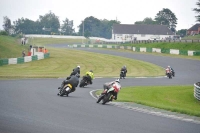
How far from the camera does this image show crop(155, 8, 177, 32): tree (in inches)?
7047

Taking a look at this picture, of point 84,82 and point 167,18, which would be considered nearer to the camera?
point 84,82

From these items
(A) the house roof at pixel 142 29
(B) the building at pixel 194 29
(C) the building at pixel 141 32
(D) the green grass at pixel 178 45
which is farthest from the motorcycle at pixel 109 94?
(A) the house roof at pixel 142 29

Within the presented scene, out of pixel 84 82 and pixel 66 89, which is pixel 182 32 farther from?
pixel 66 89

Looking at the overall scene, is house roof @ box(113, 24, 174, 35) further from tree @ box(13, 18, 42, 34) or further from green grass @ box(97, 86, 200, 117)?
green grass @ box(97, 86, 200, 117)

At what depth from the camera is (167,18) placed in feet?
596

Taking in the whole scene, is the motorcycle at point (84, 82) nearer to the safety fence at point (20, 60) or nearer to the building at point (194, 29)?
the safety fence at point (20, 60)

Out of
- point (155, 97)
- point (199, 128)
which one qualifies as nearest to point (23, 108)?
point (199, 128)

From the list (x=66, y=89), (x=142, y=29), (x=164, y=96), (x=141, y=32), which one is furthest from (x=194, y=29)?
(x=66, y=89)

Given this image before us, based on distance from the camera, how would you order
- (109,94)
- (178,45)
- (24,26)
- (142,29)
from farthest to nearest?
(24,26) → (142,29) → (178,45) → (109,94)

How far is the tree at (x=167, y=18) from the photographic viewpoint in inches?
7047

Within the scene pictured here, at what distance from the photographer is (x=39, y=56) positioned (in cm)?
5900

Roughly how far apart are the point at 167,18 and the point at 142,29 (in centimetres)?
3065

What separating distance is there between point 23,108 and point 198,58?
178 ft

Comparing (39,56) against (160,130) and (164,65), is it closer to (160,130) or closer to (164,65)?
(164,65)
